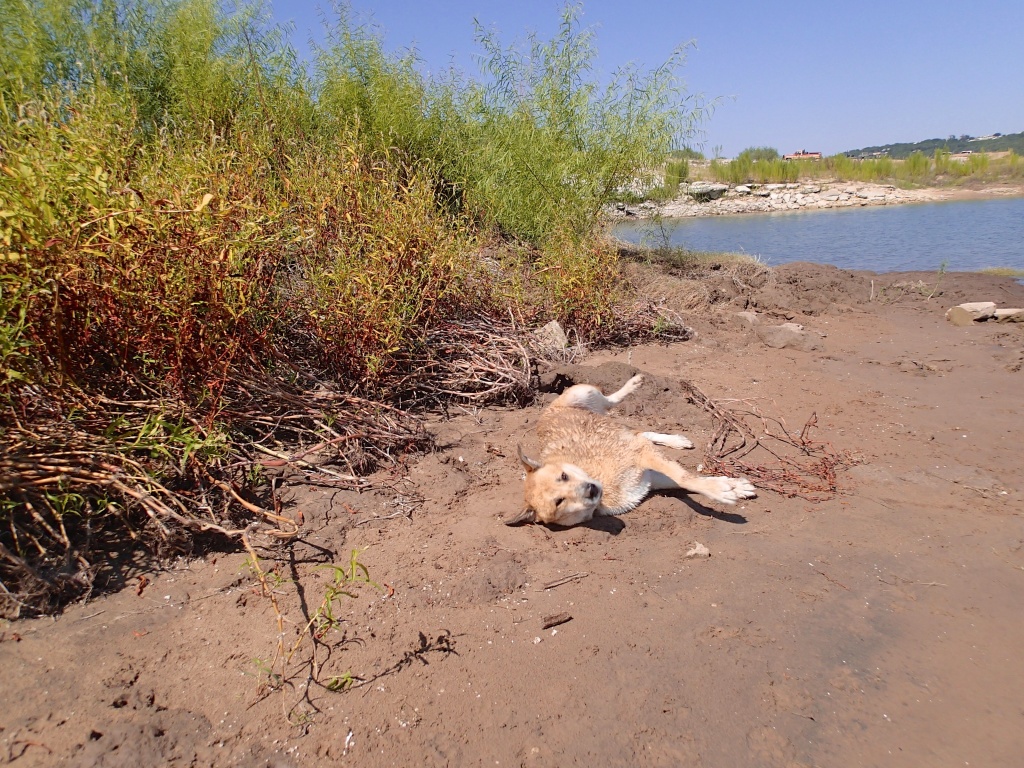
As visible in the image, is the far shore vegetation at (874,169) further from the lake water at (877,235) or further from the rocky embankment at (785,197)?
the lake water at (877,235)

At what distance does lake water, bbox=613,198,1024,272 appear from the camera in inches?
622

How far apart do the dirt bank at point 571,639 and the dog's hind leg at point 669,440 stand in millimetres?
518

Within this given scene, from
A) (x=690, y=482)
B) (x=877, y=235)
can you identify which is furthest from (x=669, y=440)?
(x=877, y=235)

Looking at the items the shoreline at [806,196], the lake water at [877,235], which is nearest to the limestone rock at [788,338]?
the lake water at [877,235]

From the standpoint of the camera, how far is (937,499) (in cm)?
420

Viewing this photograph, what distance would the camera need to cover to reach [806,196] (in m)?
33.7

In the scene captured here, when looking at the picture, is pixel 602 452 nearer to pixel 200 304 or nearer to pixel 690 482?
pixel 690 482

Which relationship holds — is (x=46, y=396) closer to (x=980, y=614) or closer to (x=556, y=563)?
(x=556, y=563)

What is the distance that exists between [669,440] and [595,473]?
94 centimetres

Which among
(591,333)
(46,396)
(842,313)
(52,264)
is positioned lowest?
(842,313)

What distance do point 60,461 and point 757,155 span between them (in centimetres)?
4297

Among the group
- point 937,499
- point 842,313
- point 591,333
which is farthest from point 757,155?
point 937,499

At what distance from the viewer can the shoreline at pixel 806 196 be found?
31.7m

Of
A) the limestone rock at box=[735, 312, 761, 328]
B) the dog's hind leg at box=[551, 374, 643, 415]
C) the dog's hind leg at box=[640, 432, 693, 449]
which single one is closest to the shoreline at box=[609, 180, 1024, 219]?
the limestone rock at box=[735, 312, 761, 328]
